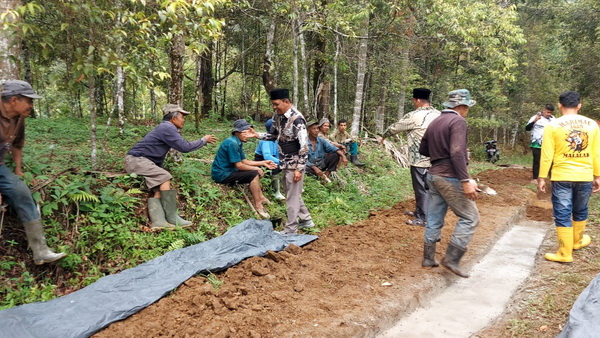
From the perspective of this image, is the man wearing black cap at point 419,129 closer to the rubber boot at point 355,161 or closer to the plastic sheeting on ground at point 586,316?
the plastic sheeting on ground at point 586,316

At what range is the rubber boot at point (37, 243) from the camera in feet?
11.7

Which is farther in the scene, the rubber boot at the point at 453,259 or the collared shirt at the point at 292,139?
the collared shirt at the point at 292,139

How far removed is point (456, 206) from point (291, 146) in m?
2.16

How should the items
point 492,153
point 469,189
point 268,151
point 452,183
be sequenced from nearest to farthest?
1. point 469,189
2. point 452,183
3. point 268,151
4. point 492,153

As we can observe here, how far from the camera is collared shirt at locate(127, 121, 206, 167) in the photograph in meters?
4.91

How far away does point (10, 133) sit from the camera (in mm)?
3705

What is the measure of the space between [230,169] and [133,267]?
231 cm

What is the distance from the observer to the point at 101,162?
5.63 meters

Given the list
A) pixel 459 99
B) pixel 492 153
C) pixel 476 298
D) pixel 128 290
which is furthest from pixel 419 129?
pixel 492 153

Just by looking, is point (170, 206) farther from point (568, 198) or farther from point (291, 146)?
point (568, 198)

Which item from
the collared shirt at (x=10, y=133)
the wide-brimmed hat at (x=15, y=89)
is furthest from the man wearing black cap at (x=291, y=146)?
the collared shirt at (x=10, y=133)

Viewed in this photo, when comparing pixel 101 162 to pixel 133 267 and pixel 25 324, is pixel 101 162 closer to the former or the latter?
pixel 133 267

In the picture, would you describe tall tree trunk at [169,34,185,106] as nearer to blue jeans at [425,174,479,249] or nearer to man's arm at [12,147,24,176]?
man's arm at [12,147,24,176]

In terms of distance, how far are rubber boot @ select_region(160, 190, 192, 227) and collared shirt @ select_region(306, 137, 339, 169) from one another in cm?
308
